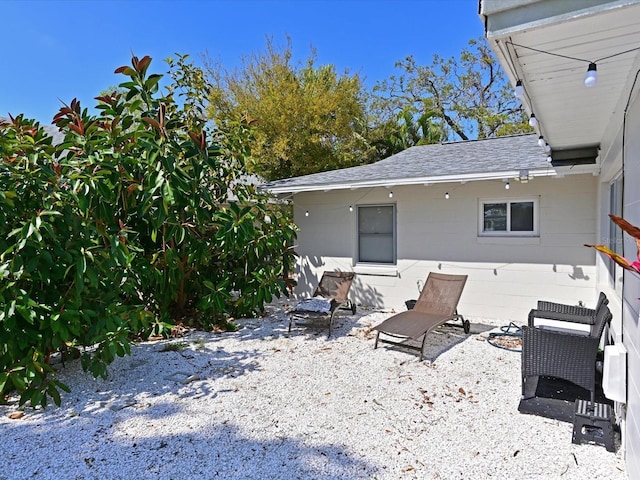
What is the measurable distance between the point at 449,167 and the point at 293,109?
10.1m

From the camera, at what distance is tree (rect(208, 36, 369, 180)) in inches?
629

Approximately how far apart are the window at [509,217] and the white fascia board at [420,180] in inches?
31.8

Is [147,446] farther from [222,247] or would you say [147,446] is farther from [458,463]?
[222,247]

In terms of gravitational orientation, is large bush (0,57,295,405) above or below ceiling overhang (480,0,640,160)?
below

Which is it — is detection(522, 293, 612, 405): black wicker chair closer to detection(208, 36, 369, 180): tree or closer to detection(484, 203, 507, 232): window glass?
detection(484, 203, 507, 232): window glass

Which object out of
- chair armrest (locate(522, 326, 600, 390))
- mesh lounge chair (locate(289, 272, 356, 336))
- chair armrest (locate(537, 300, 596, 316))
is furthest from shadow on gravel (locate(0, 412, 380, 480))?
chair armrest (locate(537, 300, 596, 316))

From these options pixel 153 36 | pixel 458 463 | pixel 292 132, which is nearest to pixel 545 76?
pixel 458 463

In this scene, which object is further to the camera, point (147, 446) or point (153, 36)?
point (153, 36)

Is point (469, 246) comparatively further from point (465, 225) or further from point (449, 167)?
point (449, 167)

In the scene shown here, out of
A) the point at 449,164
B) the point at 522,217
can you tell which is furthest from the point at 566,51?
the point at 449,164

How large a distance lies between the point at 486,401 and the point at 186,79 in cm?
695

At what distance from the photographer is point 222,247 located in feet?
21.5

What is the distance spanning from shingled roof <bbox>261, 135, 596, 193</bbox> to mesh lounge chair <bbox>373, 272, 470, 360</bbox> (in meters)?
1.79

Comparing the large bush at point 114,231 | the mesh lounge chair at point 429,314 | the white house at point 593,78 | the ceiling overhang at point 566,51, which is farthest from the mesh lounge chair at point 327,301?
the ceiling overhang at point 566,51
